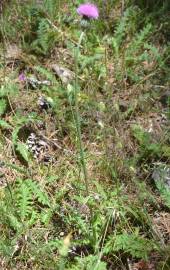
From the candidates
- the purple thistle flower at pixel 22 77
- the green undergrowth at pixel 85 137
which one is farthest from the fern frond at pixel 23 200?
the purple thistle flower at pixel 22 77

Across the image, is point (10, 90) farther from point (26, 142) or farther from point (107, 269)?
point (107, 269)

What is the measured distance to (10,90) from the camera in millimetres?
2896

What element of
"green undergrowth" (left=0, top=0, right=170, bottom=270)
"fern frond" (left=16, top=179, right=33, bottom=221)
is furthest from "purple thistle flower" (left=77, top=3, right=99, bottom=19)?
"fern frond" (left=16, top=179, right=33, bottom=221)

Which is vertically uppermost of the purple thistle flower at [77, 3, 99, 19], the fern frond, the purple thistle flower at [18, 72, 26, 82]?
the purple thistle flower at [77, 3, 99, 19]

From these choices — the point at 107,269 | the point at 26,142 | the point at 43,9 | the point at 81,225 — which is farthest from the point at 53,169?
the point at 43,9

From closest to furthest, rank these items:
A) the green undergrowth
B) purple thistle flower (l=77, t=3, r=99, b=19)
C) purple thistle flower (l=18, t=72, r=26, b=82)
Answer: purple thistle flower (l=77, t=3, r=99, b=19) < the green undergrowth < purple thistle flower (l=18, t=72, r=26, b=82)

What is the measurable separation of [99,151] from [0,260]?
33.7 inches

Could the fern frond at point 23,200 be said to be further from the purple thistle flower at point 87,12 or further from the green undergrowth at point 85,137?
the purple thistle flower at point 87,12

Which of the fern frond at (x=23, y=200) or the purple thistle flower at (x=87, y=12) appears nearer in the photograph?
the purple thistle flower at (x=87, y=12)

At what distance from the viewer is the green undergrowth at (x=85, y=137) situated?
229cm

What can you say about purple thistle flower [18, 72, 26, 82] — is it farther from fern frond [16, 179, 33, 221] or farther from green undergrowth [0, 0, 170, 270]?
fern frond [16, 179, 33, 221]

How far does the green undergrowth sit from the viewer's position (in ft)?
7.50

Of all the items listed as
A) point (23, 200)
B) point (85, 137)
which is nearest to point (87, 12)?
point (85, 137)

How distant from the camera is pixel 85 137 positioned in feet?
9.23
